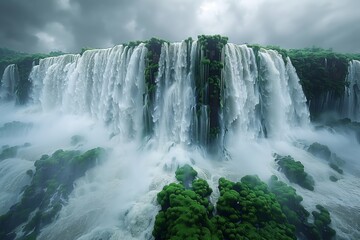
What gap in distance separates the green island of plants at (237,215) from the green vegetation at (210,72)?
20.8 ft

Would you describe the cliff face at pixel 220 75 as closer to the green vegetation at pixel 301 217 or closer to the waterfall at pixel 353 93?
the waterfall at pixel 353 93

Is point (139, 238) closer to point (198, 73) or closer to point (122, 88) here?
point (198, 73)

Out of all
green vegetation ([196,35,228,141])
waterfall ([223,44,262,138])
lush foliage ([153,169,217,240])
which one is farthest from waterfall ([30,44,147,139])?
lush foliage ([153,169,217,240])

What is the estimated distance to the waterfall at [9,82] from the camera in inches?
1244

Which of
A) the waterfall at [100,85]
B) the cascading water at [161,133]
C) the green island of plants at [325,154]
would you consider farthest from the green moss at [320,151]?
the waterfall at [100,85]

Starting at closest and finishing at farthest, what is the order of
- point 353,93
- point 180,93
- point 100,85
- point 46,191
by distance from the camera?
point 46,191 < point 180,93 < point 100,85 < point 353,93

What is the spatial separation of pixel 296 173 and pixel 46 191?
16568mm

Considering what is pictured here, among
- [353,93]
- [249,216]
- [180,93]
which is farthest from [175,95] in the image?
[353,93]

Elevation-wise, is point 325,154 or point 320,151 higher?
point 320,151

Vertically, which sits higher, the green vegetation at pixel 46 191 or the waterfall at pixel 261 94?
the waterfall at pixel 261 94

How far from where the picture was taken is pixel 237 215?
10.7 m

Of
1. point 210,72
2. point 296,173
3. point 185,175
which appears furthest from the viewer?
point 210,72

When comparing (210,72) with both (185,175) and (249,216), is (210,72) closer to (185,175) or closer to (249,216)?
(185,175)

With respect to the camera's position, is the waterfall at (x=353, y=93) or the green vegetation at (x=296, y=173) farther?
the waterfall at (x=353, y=93)
